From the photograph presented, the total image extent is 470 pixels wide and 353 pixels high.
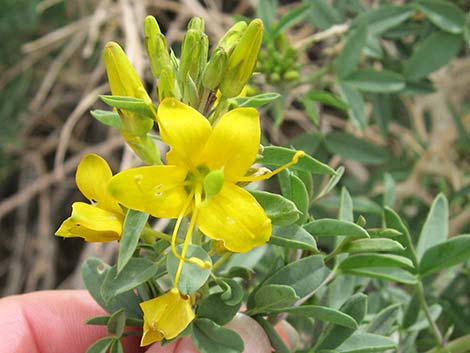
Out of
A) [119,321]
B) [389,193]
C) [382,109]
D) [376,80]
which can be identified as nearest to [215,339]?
[119,321]

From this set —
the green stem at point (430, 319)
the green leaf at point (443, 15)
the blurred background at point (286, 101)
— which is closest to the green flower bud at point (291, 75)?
the blurred background at point (286, 101)

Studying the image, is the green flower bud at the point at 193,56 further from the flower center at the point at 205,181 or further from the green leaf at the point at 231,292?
the green leaf at the point at 231,292

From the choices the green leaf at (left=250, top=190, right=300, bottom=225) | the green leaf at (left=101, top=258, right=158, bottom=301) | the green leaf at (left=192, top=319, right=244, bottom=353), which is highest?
the green leaf at (left=250, top=190, right=300, bottom=225)

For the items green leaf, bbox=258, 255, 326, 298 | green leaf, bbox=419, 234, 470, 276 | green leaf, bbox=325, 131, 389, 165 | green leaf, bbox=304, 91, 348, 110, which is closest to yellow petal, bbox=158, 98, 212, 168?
green leaf, bbox=258, 255, 326, 298

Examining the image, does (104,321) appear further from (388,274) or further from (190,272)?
(388,274)

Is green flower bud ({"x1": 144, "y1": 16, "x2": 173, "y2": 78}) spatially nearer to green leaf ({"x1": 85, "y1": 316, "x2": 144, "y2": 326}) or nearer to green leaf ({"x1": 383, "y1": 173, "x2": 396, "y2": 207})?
green leaf ({"x1": 85, "y1": 316, "x2": 144, "y2": 326})
